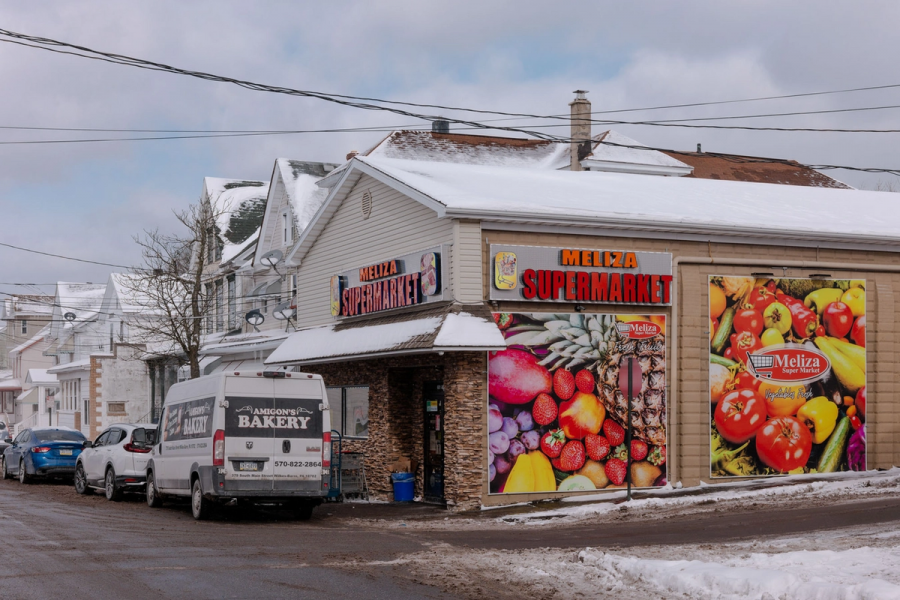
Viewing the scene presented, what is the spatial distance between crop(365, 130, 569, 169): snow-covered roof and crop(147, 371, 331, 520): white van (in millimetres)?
22349

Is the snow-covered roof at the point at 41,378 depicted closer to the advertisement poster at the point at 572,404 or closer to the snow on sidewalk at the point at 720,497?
the advertisement poster at the point at 572,404

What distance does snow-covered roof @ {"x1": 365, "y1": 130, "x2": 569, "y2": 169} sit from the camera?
131 feet

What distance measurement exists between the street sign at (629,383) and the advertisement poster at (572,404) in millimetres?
117

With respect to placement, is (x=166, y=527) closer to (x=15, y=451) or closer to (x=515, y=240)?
(x=515, y=240)

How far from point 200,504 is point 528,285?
7.28 metres

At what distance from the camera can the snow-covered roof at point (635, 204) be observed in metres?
19.8

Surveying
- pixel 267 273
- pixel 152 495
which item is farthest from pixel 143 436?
pixel 267 273

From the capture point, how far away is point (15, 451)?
28.5m

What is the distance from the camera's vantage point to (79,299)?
228ft

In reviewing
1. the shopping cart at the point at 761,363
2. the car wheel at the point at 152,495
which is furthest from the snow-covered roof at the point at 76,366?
the shopping cart at the point at 761,363

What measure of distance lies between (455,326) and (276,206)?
20.9 metres

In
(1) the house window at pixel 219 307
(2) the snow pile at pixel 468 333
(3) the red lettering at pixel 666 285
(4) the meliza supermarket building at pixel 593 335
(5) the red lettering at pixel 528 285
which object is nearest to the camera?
(2) the snow pile at pixel 468 333

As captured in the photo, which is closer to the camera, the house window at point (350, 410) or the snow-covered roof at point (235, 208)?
the house window at point (350, 410)

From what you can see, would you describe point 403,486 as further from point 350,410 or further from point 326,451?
point 326,451
